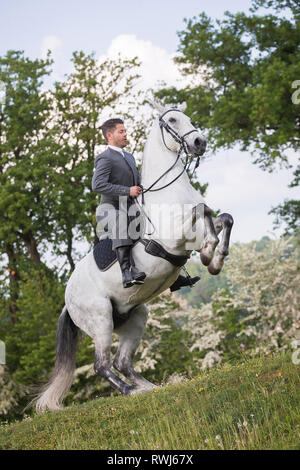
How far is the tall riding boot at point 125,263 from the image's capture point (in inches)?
275

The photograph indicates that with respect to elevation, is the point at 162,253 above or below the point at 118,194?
below

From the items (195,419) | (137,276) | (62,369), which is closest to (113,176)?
(137,276)

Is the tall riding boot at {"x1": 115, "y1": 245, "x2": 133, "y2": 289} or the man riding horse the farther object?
the man riding horse

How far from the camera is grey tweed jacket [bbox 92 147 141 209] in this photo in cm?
731

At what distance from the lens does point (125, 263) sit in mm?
7086

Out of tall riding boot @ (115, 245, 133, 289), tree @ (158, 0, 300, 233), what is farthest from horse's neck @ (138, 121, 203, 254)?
tree @ (158, 0, 300, 233)

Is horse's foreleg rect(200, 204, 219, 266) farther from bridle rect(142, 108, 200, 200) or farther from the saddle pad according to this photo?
the saddle pad

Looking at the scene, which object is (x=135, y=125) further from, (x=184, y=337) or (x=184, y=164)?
(x=184, y=164)

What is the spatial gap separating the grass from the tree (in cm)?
1182

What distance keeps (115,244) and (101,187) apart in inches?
32.3

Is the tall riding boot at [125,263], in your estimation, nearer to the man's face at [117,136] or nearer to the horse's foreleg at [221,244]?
the horse's foreleg at [221,244]

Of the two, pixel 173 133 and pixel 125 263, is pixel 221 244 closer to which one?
pixel 125 263

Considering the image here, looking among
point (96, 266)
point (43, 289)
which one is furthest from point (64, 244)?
point (96, 266)

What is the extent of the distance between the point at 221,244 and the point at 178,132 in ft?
5.56
